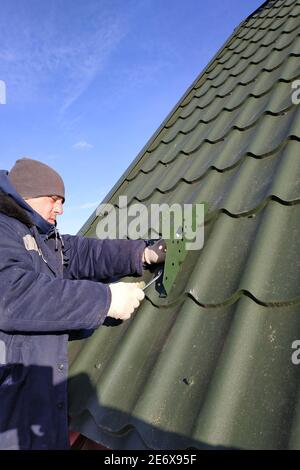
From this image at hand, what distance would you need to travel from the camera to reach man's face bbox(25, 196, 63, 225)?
2279mm

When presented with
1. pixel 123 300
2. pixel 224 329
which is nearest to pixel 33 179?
pixel 123 300

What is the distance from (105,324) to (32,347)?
46 centimetres

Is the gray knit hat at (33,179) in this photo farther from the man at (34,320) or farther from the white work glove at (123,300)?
the white work glove at (123,300)

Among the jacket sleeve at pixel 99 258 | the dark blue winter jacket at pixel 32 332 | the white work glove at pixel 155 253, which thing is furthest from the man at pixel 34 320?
the jacket sleeve at pixel 99 258

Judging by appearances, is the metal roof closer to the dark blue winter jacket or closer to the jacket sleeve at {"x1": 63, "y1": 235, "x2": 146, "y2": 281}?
the dark blue winter jacket

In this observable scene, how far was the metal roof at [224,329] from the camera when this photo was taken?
1.19 m

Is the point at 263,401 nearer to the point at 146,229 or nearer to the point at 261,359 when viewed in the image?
the point at 261,359

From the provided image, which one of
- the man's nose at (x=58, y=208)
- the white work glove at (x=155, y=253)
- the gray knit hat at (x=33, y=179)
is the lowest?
the white work glove at (x=155, y=253)

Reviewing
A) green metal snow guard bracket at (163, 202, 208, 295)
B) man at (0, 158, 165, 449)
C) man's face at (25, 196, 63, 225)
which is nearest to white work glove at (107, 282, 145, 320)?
man at (0, 158, 165, 449)

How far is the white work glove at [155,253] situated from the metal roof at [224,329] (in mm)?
224

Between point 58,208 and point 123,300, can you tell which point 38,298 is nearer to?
point 123,300

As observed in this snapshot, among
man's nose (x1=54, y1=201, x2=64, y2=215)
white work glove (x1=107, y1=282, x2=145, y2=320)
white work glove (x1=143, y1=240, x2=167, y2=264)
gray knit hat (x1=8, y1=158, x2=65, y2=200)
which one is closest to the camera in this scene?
white work glove (x1=107, y1=282, x2=145, y2=320)

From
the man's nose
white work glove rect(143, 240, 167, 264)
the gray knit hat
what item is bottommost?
white work glove rect(143, 240, 167, 264)

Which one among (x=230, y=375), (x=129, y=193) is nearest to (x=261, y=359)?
(x=230, y=375)
